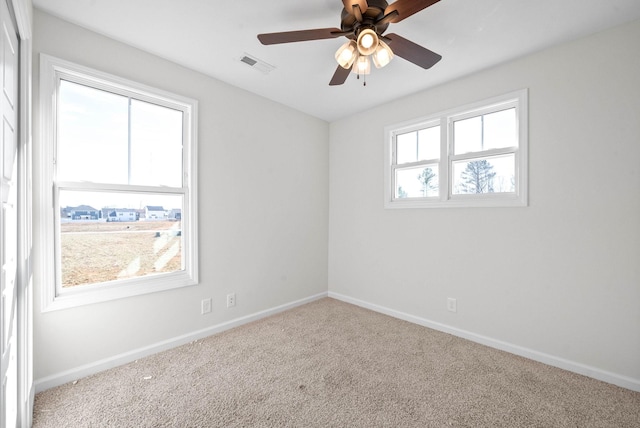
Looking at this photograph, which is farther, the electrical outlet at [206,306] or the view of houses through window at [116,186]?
the electrical outlet at [206,306]

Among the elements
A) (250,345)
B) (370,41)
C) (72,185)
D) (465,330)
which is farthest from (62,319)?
(465,330)

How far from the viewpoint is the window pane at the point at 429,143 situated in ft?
9.95

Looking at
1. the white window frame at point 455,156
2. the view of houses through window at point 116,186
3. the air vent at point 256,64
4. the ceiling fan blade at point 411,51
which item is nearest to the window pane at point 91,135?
the view of houses through window at point 116,186

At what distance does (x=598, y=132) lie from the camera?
2068 mm

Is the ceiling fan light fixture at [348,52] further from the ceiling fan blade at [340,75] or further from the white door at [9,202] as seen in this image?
the white door at [9,202]

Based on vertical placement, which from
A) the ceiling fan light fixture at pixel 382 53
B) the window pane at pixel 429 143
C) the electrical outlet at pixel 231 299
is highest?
the ceiling fan light fixture at pixel 382 53

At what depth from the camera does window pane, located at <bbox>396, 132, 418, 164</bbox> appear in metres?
3.24

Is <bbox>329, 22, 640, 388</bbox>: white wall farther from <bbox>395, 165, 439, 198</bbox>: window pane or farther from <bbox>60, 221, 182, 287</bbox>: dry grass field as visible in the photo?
<bbox>60, 221, 182, 287</bbox>: dry grass field

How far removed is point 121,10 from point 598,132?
3528mm

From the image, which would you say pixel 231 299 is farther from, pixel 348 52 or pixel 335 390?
pixel 348 52

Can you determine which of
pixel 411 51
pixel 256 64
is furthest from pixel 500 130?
pixel 256 64

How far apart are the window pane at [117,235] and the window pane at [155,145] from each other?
174 mm

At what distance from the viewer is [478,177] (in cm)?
274

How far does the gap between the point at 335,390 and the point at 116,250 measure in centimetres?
206
